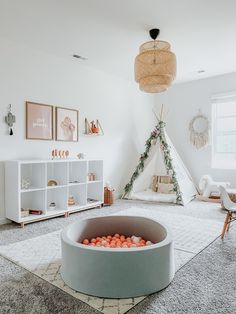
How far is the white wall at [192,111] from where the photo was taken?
559 centimetres

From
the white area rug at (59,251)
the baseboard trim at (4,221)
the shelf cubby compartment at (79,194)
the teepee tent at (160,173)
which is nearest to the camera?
the white area rug at (59,251)

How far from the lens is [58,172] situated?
4227 mm

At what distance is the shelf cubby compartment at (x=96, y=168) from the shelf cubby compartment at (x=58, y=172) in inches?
31.3

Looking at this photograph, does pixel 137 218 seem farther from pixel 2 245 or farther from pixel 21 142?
pixel 21 142

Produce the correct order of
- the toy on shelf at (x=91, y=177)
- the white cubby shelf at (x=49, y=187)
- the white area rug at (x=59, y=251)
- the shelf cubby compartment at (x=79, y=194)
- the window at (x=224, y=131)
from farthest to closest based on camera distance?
the window at (x=224, y=131)
the toy on shelf at (x=91, y=177)
the shelf cubby compartment at (x=79, y=194)
the white cubby shelf at (x=49, y=187)
the white area rug at (x=59, y=251)

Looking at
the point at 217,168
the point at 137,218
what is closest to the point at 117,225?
the point at 137,218

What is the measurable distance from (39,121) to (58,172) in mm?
882

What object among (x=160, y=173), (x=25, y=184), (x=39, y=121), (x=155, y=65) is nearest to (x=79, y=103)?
(x=39, y=121)

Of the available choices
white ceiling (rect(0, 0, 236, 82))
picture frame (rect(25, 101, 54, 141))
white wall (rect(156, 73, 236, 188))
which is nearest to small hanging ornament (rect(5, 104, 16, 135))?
picture frame (rect(25, 101, 54, 141))

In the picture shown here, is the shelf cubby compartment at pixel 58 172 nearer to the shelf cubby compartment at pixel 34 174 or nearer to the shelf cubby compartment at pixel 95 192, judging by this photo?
the shelf cubby compartment at pixel 34 174

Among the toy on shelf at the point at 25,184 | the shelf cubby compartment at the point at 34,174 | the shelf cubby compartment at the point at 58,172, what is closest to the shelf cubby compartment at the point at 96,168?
the shelf cubby compartment at the point at 58,172

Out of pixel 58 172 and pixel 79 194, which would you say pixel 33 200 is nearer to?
pixel 58 172

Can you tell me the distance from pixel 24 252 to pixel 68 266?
890mm

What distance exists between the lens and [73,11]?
2.95 metres
